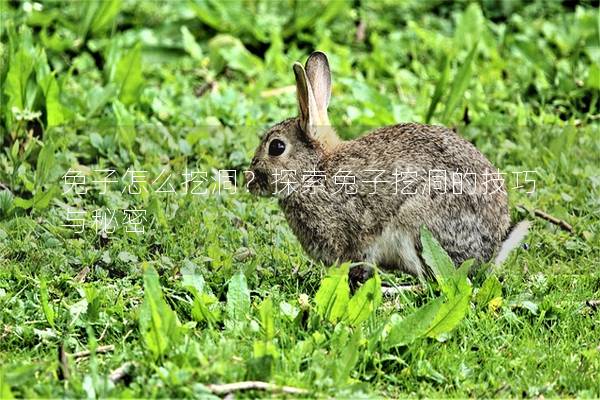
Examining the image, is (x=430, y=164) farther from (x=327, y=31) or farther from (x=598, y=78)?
(x=327, y=31)

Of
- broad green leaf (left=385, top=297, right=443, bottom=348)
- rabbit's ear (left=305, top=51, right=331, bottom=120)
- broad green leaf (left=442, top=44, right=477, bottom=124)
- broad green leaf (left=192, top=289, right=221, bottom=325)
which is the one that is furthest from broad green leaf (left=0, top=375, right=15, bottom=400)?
broad green leaf (left=442, top=44, right=477, bottom=124)

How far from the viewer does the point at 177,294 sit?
603cm

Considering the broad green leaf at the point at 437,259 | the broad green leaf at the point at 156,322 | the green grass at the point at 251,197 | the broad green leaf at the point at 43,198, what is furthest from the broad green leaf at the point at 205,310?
the broad green leaf at the point at 43,198

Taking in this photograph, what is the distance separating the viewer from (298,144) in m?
6.38

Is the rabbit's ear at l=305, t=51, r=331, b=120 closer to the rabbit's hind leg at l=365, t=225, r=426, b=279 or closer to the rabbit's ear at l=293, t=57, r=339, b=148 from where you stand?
the rabbit's ear at l=293, t=57, r=339, b=148

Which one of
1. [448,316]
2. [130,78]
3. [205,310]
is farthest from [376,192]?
[130,78]

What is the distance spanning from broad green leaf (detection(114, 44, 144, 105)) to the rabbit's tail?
319cm

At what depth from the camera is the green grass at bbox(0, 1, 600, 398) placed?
5.10 meters

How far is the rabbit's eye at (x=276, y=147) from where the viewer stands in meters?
6.40

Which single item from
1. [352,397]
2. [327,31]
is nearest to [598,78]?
[327,31]

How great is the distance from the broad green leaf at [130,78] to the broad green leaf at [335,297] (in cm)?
340

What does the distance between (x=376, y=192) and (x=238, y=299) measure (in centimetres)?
102

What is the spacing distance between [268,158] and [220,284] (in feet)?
2.50

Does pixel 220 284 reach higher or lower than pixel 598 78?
lower
